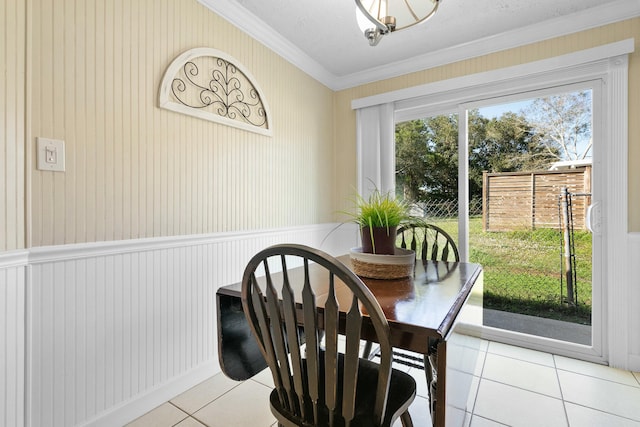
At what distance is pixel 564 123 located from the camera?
7.51ft

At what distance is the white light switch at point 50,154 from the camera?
1245 mm

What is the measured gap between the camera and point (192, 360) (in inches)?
73.1

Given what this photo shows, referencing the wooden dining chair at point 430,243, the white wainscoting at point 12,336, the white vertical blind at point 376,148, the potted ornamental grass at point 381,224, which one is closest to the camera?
the white wainscoting at point 12,336

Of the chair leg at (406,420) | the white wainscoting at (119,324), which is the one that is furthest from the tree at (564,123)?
the white wainscoting at (119,324)

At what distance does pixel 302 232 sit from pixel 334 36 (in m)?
1.63

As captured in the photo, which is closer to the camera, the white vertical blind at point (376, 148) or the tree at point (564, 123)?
the tree at point (564, 123)

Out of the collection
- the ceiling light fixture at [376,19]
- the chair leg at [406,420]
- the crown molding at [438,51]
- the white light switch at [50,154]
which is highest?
the crown molding at [438,51]

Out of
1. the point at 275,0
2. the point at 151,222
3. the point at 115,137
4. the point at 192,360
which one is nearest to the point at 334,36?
the point at 275,0

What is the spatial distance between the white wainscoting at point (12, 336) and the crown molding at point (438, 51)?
1740 millimetres

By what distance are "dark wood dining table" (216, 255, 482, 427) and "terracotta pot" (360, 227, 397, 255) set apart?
132 millimetres

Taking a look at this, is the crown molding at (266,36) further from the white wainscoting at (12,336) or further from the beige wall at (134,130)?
the white wainscoting at (12,336)

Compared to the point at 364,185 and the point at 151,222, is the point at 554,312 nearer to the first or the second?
the point at 364,185

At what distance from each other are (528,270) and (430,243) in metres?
0.79

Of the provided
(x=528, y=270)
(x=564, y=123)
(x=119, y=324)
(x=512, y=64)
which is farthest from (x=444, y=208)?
(x=119, y=324)
